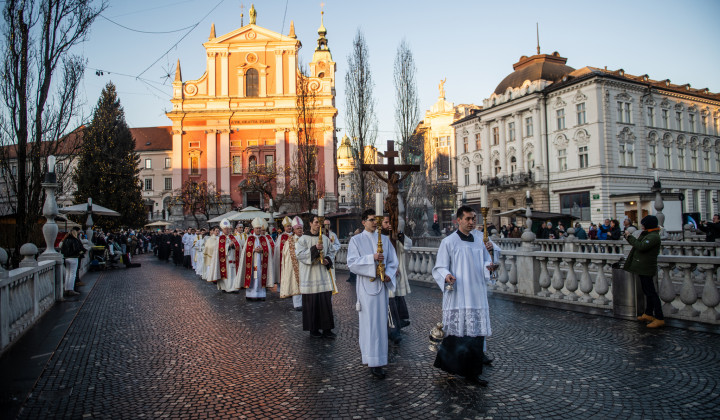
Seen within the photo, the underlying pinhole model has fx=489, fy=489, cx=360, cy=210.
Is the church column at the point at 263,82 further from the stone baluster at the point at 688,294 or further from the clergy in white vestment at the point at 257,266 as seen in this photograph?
the stone baluster at the point at 688,294

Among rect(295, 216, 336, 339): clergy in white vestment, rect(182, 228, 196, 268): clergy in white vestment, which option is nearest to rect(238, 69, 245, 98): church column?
rect(182, 228, 196, 268): clergy in white vestment

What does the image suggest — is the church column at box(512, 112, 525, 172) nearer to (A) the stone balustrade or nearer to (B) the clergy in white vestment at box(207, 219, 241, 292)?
(A) the stone balustrade

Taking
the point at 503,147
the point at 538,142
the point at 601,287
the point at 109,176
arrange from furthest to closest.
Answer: the point at 503,147, the point at 538,142, the point at 109,176, the point at 601,287

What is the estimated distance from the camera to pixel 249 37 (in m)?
52.2

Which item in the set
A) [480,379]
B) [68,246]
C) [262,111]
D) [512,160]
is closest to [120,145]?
[262,111]

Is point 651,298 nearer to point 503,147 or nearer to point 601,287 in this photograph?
point 601,287

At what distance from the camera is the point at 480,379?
5.00 metres

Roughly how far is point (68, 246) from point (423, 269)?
32.0 feet

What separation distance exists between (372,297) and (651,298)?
473 centimetres

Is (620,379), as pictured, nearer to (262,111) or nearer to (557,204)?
(557,204)

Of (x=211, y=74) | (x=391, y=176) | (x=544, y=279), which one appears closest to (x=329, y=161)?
(x=211, y=74)

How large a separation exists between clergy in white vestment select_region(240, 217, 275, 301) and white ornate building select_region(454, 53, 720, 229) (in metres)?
28.0

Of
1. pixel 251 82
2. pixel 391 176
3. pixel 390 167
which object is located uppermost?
pixel 251 82

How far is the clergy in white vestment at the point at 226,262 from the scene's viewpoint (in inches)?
546
